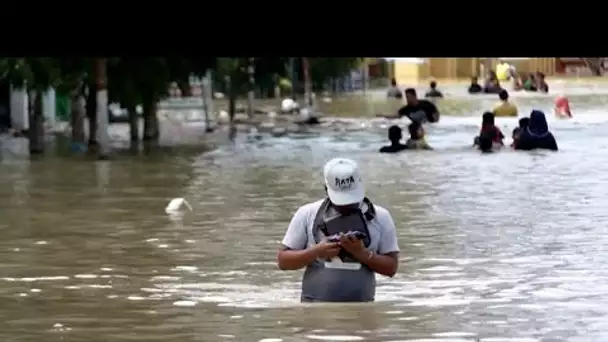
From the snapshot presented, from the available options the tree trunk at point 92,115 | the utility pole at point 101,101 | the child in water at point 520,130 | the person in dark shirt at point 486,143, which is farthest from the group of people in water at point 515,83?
the utility pole at point 101,101

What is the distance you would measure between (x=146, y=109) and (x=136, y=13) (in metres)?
22.0

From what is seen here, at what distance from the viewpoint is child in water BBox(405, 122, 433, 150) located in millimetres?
30859

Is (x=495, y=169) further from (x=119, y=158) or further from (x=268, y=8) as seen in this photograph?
(x=268, y=8)

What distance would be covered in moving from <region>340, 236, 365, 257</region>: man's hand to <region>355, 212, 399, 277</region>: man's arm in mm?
33

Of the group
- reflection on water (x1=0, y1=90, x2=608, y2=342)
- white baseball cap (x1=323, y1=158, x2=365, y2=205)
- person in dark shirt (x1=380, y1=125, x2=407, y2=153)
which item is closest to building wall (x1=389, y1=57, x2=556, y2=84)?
person in dark shirt (x1=380, y1=125, x2=407, y2=153)

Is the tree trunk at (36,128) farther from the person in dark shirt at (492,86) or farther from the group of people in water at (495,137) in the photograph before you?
the person in dark shirt at (492,86)

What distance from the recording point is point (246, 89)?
4400 cm

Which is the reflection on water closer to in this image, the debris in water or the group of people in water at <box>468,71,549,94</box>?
the debris in water

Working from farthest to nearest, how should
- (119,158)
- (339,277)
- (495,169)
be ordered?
(119,158), (495,169), (339,277)

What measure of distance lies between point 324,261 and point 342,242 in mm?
253

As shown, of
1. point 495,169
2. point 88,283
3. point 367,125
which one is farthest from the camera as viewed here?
point 367,125

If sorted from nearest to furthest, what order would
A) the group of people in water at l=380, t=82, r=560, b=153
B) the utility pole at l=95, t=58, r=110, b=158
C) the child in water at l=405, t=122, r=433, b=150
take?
the utility pole at l=95, t=58, r=110, b=158 < the group of people in water at l=380, t=82, r=560, b=153 < the child in water at l=405, t=122, r=433, b=150

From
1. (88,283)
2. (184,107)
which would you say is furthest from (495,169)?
(184,107)

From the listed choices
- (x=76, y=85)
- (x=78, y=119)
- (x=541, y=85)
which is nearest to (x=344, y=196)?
(x=76, y=85)
